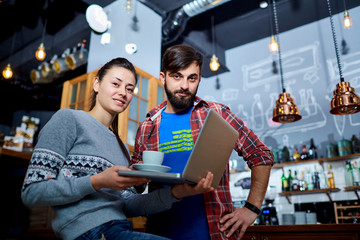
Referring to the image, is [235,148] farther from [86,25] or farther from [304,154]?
[86,25]

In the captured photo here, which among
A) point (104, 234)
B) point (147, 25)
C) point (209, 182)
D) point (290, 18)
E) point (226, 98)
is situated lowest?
point (104, 234)

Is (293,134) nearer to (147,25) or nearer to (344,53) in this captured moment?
(344,53)

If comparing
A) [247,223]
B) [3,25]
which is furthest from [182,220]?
[3,25]

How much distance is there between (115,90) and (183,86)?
34 cm

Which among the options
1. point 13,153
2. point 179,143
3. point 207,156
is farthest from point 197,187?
point 13,153

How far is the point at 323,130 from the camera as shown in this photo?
5.46 meters

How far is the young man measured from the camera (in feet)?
4.58

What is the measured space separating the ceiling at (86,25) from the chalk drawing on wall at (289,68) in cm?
55

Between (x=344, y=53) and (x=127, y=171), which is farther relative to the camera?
(x=344, y=53)

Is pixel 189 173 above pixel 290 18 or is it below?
below

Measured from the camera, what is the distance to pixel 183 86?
160 cm

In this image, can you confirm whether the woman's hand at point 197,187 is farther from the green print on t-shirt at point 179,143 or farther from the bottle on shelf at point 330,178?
the bottle on shelf at point 330,178

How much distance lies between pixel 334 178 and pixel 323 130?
33.6 inches

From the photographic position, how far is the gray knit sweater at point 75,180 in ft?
3.67
